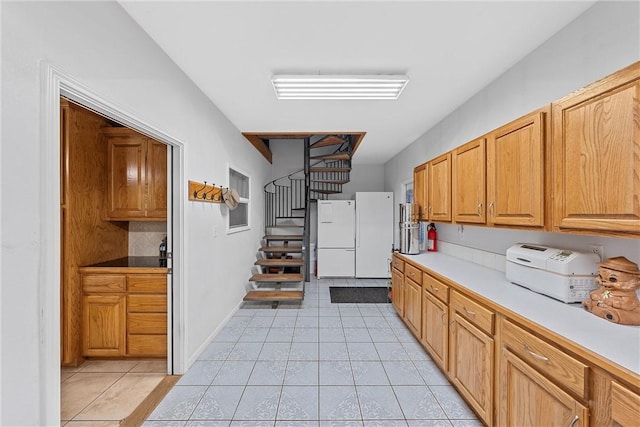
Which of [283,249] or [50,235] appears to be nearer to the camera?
[50,235]

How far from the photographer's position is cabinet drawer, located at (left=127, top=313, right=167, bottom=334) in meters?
2.57

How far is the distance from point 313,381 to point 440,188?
2294 mm

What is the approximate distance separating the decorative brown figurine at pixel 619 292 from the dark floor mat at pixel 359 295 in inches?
123

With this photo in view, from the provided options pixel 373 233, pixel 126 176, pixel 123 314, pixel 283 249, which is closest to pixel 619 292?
pixel 123 314

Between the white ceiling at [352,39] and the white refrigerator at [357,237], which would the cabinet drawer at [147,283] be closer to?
the white ceiling at [352,39]

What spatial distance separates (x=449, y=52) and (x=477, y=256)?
1.97 meters

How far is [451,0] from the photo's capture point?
1.52m

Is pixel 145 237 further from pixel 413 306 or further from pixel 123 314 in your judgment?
pixel 413 306

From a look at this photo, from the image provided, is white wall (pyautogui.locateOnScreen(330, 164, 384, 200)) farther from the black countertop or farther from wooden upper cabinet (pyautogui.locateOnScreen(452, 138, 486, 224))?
the black countertop

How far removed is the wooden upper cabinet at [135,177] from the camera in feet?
9.59

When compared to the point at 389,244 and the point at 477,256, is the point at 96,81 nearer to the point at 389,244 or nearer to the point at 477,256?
the point at 477,256

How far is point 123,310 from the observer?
2564mm

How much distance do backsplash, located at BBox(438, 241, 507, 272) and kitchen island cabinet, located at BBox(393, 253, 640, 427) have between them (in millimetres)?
172

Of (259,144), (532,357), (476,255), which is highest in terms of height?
(259,144)
